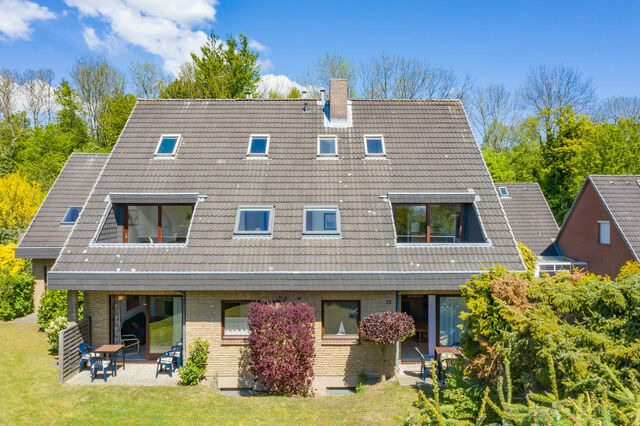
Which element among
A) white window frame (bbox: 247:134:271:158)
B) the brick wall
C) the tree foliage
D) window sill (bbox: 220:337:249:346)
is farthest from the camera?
the tree foliage

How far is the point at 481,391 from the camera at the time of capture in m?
7.81

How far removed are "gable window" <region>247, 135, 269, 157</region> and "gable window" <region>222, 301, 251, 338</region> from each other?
17.7ft

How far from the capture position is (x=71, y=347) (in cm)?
1146

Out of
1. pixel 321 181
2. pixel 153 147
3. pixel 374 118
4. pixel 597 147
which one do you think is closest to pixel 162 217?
pixel 153 147

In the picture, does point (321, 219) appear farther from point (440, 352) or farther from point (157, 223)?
point (157, 223)

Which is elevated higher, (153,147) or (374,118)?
(374,118)

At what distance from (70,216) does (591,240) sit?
25.4m

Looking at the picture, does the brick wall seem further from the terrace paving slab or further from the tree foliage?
the tree foliage

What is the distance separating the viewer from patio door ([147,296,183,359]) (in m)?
12.4

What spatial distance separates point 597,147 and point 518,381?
27.1m

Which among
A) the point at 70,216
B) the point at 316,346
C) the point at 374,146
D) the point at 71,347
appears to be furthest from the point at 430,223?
the point at 70,216

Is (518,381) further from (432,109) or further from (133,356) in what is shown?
(432,109)

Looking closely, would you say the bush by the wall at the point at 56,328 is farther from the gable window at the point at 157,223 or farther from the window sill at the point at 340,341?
the window sill at the point at 340,341

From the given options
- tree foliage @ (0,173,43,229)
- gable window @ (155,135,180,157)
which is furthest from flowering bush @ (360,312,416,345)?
tree foliage @ (0,173,43,229)
